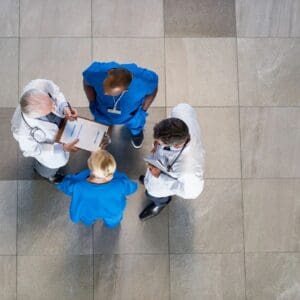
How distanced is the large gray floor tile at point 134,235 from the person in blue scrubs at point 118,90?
3.20 feet

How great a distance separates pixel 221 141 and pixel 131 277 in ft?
5.21

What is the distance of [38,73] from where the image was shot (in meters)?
4.17

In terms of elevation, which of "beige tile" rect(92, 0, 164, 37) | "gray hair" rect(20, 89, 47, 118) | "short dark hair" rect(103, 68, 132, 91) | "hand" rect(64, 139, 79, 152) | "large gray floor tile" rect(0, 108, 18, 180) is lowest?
"large gray floor tile" rect(0, 108, 18, 180)

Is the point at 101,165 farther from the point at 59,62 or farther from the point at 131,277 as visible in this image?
the point at 59,62

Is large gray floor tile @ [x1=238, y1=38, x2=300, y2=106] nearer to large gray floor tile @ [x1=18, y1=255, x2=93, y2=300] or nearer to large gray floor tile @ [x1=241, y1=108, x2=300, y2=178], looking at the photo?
large gray floor tile @ [x1=241, y1=108, x2=300, y2=178]

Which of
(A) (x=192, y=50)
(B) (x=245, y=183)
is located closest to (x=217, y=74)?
(A) (x=192, y=50)

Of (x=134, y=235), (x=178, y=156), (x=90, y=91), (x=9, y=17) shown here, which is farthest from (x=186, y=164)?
(x=9, y=17)

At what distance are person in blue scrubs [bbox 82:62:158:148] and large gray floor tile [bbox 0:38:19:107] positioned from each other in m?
1.17

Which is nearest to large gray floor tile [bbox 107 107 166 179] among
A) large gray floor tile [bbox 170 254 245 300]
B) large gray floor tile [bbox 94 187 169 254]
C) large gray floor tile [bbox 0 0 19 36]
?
large gray floor tile [bbox 94 187 169 254]

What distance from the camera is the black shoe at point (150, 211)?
153 inches

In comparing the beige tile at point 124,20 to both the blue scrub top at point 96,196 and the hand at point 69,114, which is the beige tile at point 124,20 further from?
the blue scrub top at point 96,196

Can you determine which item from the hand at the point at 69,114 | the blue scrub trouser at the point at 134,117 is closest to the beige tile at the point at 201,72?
the blue scrub trouser at the point at 134,117

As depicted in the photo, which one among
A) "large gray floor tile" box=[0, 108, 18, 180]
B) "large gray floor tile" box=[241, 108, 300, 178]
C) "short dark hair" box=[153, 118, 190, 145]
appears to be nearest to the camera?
"short dark hair" box=[153, 118, 190, 145]

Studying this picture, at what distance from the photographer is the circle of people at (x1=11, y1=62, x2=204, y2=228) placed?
2.88m
